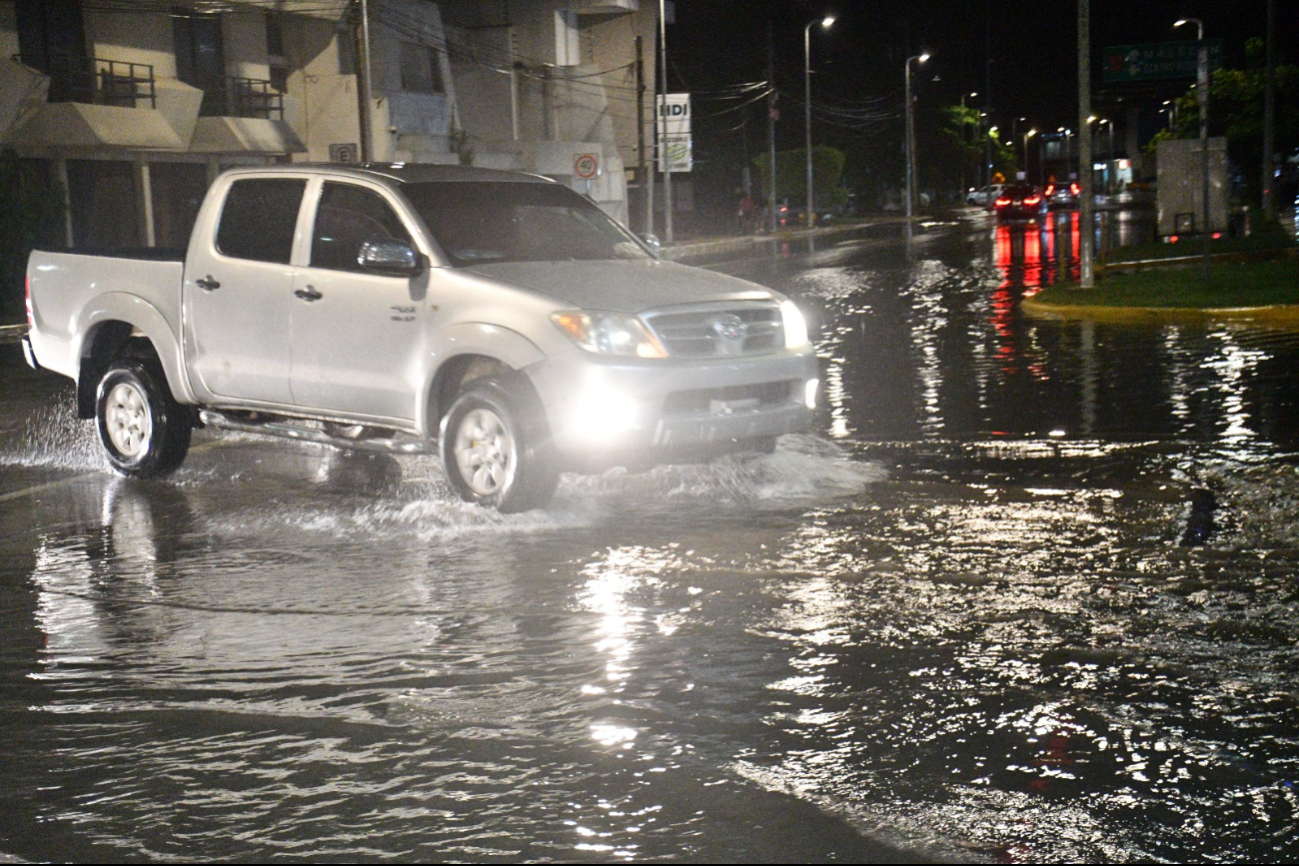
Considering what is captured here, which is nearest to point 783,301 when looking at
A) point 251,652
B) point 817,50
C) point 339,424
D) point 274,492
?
point 339,424

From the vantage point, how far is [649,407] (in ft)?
30.1

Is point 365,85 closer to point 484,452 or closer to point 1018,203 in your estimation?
point 484,452

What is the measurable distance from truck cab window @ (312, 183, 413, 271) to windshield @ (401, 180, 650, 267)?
20 centimetres

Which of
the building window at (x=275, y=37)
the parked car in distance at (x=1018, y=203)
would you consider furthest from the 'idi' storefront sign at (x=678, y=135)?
the building window at (x=275, y=37)

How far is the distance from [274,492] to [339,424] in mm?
836

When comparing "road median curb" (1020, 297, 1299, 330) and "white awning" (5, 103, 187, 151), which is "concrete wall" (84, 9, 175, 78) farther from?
"road median curb" (1020, 297, 1299, 330)

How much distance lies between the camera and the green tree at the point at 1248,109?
6350 cm

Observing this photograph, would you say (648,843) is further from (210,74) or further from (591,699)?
(210,74)

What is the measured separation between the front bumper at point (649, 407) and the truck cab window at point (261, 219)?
2219 millimetres

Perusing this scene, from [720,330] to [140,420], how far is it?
414cm

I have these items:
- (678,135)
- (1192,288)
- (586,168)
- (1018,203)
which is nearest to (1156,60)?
(1192,288)

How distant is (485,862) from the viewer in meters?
4.42

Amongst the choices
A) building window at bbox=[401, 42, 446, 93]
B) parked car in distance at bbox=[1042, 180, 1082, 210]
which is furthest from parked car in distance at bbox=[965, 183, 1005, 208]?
building window at bbox=[401, 42, 446, 93]

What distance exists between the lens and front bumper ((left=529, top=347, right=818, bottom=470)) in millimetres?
9102
